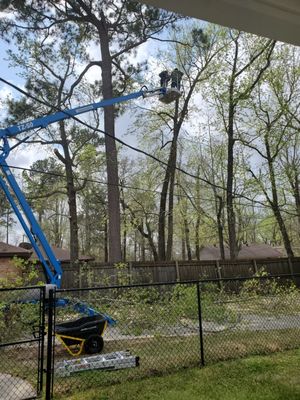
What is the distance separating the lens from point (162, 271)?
15016 mm

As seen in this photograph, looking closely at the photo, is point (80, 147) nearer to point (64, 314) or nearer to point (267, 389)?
point (64, 314)

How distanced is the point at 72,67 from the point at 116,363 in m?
15.9

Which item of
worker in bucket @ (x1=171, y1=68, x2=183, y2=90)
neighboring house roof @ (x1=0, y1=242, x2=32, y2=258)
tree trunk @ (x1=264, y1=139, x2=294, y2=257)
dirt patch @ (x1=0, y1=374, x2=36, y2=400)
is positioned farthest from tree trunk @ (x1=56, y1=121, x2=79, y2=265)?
dirt patch @ (x1=0, y1=374, x2=36, y2=400)

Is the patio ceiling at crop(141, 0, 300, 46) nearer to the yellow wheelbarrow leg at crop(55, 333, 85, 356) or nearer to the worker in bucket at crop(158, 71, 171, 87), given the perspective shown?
the yellow wheelbarrow leg at crop(55, 333, 85, 356)

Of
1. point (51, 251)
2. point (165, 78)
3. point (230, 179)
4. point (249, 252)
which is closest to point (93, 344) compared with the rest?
point (51, 251)

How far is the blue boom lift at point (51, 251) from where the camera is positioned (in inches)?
269

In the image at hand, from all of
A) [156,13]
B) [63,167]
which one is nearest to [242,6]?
[156,13]

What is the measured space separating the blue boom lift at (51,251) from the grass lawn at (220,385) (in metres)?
1.96

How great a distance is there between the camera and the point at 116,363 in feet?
18.3

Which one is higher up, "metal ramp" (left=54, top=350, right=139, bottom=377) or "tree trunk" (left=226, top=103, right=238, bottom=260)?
"tree trunk" (left=226, top=103, right=238, bottom=260)

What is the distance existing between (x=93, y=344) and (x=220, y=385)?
2.74 m

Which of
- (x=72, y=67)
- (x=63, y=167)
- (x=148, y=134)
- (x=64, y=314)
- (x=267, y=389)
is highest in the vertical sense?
(x=72, y=67)

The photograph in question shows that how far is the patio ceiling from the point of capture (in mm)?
3246

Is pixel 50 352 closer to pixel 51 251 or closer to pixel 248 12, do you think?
pixel 248 12
